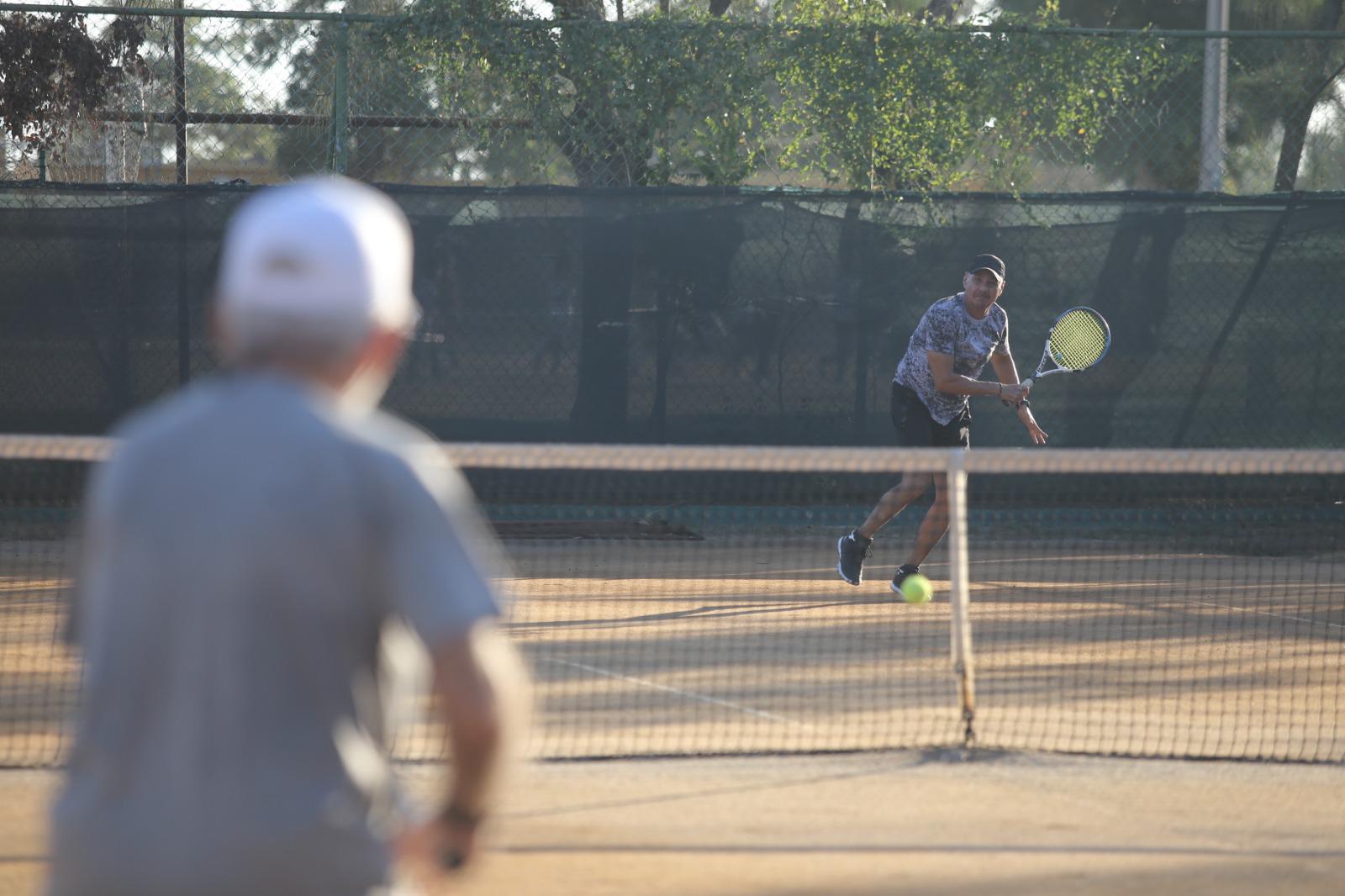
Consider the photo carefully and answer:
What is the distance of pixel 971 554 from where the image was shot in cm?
1042

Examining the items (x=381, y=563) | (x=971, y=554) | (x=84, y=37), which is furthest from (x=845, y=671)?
(x=84, y=37)

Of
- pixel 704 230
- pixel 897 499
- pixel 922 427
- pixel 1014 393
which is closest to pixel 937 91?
pixel 704 230

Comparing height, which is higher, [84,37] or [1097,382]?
[84,37]

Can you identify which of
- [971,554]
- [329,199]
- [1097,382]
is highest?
[329,199]

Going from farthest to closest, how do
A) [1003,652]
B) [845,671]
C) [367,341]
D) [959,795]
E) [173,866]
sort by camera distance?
[1003,652], [845,671], [959,795], [367,341], [173,866]

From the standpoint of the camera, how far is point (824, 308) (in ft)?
36.6

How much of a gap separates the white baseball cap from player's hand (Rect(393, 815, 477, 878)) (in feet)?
1.71

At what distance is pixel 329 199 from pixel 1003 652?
5593 mm

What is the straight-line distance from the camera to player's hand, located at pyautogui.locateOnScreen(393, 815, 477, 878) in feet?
5.75

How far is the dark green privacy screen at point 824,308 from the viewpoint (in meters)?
10.9

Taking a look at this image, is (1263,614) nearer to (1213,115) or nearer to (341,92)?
(1213,115)

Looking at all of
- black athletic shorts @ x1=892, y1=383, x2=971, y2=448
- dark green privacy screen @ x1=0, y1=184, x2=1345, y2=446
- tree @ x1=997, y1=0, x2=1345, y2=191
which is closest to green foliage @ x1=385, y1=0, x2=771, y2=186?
dark green privacy screen @ x1=0, y1=184, x2=1345, y2=446

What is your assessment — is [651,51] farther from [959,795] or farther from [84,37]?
[959,795]

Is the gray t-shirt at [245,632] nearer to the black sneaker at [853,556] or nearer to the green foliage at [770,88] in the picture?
the black sneaker at [853,556]
